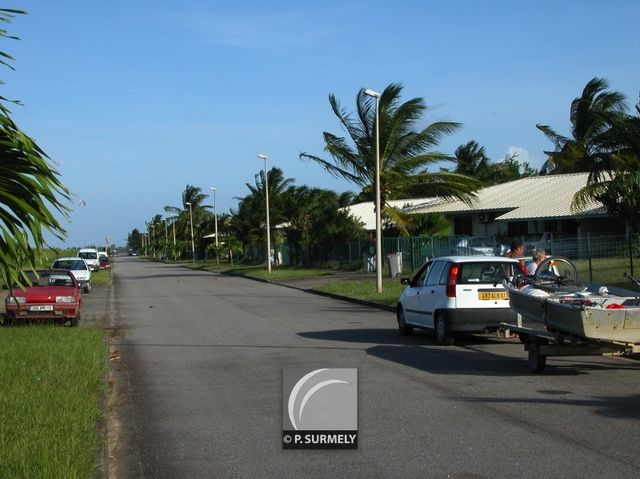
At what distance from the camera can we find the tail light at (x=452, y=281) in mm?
14203

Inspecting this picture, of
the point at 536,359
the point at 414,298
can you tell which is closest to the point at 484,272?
the point at 414,298

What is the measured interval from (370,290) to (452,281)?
1511 cm

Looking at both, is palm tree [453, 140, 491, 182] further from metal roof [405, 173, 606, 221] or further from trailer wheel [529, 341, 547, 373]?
trailer wheel [529, 341, 547, 373]

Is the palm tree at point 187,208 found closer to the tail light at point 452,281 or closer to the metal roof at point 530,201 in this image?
the metal roof at point 530,201

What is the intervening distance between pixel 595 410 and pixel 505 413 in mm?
938

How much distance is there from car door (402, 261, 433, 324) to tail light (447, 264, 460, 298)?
3.99 ft

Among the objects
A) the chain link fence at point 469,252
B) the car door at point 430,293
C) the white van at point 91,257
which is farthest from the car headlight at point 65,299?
the white van at point 91,257

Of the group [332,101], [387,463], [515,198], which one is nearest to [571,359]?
[387,463]

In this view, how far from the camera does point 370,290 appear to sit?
96.2 feet

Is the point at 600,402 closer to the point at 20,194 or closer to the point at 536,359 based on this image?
the point at 536,359

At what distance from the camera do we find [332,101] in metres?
36.2

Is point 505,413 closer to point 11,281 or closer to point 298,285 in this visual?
point 11,281

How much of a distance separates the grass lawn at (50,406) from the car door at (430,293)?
5.57 meters
